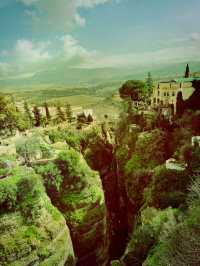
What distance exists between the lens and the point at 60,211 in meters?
25.4

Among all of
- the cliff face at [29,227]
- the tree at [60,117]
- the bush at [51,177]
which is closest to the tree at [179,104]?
the bush at [51,177]

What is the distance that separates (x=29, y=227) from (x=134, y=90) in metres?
31.6

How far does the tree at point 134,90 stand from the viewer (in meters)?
47.1

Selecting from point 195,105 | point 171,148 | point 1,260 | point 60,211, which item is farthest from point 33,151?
point 195,105

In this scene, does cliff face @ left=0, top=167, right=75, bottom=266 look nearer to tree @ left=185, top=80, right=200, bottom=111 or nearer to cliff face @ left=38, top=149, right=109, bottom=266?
cliff face @ left=38, top=149, right=109, bottom=266

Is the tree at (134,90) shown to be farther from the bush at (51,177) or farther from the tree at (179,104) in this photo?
the bush at (51,177)

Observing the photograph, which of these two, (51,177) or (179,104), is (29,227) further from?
(179,104)

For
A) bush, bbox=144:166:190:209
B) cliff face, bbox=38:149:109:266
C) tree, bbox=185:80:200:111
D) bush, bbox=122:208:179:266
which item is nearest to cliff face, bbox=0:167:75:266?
cliff face, bbox=38:149:109:266

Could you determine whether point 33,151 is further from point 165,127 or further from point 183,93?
point 183,93

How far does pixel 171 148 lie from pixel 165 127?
414 cm

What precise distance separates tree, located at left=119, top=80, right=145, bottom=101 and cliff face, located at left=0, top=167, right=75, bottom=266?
28244 millimetres

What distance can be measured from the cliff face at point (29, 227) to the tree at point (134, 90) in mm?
28244

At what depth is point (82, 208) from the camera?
25.5m

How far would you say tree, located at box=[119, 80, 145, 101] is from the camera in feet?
155
